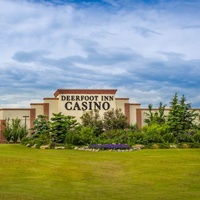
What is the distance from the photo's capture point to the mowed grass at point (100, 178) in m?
16.6

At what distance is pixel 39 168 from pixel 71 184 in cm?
472

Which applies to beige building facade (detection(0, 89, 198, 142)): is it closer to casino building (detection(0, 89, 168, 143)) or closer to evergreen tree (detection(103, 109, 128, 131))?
casino building (detection(0, 89, 168, 143))

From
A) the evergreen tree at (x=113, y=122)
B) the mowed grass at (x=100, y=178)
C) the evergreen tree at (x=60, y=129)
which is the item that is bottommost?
the mowed grass at (x=100, y=178)

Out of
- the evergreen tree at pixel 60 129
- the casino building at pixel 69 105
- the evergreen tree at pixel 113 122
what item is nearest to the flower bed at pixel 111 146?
the evergreen tree at pixel 60 129

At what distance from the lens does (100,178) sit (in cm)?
2131

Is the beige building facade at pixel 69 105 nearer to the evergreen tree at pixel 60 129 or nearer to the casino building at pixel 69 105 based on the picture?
the casino building at pixel 69 105

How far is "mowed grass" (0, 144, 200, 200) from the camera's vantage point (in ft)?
54.5

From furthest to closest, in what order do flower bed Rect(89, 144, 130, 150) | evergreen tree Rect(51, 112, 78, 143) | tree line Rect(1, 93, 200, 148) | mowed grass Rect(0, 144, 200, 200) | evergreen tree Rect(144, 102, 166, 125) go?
evergreen tree Rect(144, 102, 166, 125) < evergreen tree Rect(51, 112, 78, 143) < tree line Rect(1, 93, 200, 148) < flower bed Rect(89, 144, 130, 150) < mowed grass Rect(0, 144, 200, 200)

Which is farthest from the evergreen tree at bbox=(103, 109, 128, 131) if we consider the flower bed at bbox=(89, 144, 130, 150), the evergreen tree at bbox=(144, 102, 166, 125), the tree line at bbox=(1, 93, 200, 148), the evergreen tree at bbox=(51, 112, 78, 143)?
the flower bed at bbox=(89, 144, 130, 150)

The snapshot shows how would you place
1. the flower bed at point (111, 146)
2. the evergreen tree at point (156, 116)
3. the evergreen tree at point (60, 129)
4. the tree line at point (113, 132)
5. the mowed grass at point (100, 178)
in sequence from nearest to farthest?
the mowed grass at point (100, 178) → the flower bed at point (111, 146) → the tree line at point (113, 132) → the evergreen tree at point (60, 129) → the evergreen tree at point (156, 116)

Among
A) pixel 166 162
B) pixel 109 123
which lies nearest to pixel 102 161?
pixel 166 162

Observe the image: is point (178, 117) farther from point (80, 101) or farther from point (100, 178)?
point (100, 178)

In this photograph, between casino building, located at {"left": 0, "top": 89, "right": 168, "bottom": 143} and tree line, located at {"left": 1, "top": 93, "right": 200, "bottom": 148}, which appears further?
casino building, located at {"left": 0, "top": 89, "right": 168, "bottom": 143}

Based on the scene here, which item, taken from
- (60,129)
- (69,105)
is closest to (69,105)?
(69,105)
